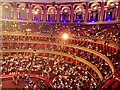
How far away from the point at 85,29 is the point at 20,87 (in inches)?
844

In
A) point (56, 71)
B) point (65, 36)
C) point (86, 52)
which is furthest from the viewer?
point (65, 36)

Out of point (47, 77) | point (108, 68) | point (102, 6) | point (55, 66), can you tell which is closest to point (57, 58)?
point (55, 66)

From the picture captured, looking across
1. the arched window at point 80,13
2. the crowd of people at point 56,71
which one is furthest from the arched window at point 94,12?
the crowd of people at point 56,71

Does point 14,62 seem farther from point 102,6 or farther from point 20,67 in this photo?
point 102,6

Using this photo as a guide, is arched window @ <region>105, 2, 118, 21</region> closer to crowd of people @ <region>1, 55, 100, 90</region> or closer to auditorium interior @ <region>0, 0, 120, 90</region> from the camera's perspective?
auditorium interior @ <region>0, 0, 120, 90</region>

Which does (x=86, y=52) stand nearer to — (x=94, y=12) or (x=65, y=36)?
(x=65, y=36)

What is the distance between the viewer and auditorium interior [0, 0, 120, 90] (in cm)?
2616

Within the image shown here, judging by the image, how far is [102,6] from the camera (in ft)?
150

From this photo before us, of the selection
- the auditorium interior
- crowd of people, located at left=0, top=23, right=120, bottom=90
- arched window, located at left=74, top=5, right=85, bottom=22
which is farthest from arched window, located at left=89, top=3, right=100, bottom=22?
crowd of people, located at left=0, top=23, right=120, bottom=90

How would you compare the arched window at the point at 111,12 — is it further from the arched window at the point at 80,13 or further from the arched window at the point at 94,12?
the arched window at the point at 80,13

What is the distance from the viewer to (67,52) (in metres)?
36.8

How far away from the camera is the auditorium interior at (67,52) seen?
85.8 ft

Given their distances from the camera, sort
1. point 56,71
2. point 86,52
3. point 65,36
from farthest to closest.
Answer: point 65,36 → point 86,52 → point 56,71

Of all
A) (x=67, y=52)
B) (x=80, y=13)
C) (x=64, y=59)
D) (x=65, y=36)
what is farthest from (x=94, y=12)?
(x=64, y=59)
